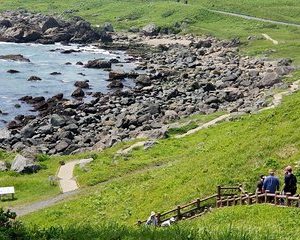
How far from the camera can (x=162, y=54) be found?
135500mm

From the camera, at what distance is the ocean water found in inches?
3668

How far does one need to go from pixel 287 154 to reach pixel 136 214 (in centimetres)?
1078

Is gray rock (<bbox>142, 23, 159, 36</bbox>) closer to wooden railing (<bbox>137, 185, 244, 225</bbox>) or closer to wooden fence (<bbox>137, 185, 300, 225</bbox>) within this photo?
wooden railing (<bbox>137, 185, 244, 225</bbox>)

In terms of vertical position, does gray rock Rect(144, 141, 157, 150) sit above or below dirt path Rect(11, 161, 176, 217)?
below

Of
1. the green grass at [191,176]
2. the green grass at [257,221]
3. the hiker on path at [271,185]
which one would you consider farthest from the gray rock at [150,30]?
the hiker on path at [271,185]

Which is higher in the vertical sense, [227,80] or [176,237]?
[176,237]

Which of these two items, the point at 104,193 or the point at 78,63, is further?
the point at 78,63

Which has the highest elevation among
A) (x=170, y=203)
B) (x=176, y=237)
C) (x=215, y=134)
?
(x=176, y=237)

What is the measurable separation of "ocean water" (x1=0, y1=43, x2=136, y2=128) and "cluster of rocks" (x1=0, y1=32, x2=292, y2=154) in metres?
3.40

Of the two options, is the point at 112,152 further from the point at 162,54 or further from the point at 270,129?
the point at 162,54

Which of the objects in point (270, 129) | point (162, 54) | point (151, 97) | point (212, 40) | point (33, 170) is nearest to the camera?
point (270, 129)

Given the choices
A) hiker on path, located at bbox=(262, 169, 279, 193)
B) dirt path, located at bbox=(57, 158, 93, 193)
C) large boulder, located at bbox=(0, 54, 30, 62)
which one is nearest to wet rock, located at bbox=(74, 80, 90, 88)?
large boulder, located at bbox=(0, 54, 30, 62)

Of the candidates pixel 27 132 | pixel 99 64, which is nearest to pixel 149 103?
pixel 27 132

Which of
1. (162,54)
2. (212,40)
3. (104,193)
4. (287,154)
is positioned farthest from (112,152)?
(212,40)
